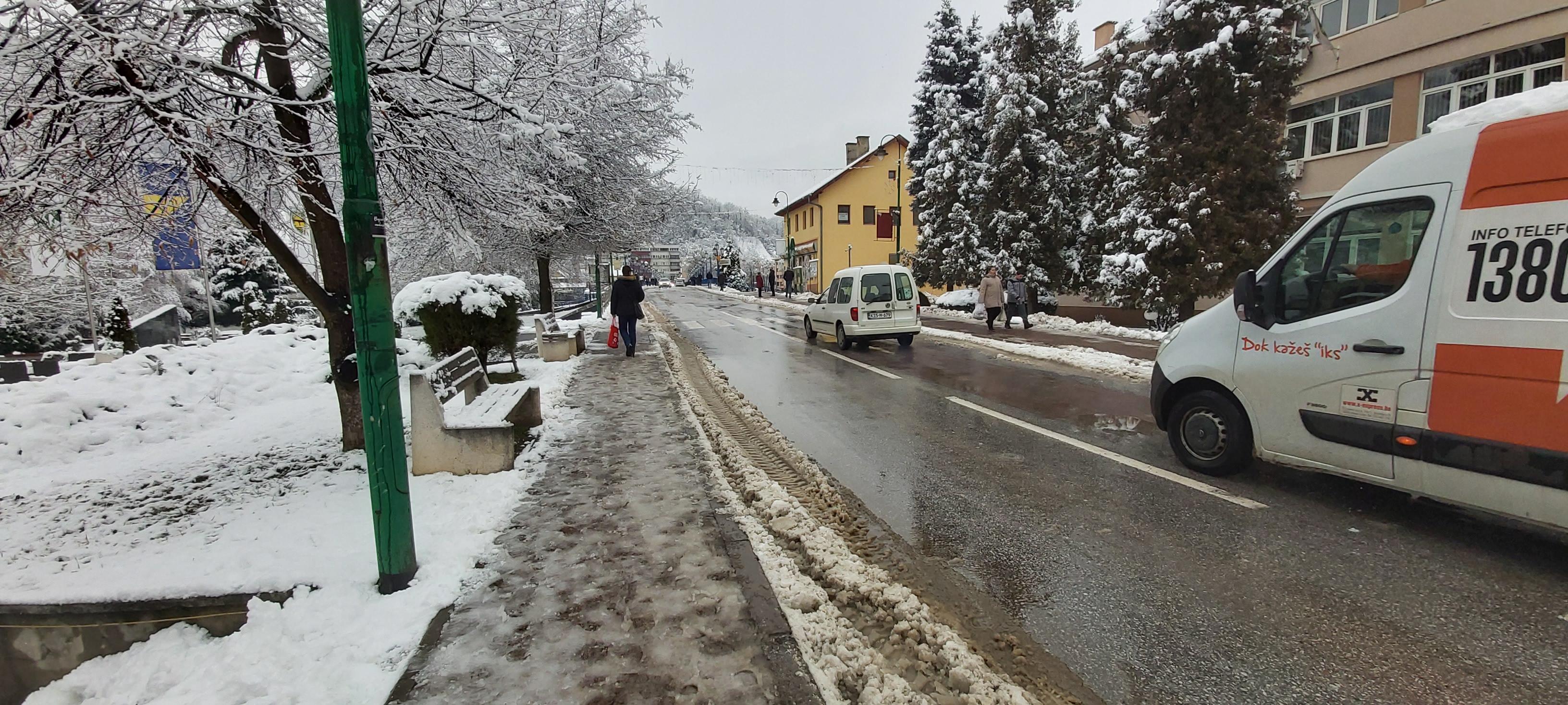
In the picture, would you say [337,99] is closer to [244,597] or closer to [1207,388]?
[244,597]

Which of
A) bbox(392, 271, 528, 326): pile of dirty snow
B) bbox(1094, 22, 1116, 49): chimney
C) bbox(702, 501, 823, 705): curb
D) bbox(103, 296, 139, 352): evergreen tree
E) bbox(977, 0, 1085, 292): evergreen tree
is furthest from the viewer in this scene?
bbox(1094, 22, 1116, 49): chimney

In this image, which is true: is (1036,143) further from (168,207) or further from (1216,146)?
(168,207)

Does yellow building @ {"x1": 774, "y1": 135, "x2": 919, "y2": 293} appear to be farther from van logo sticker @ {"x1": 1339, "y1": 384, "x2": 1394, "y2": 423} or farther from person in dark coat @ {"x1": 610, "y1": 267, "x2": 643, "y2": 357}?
van logo sticker @ {"x1": 1339, "y1": 384, "x2": 1394, "y2": 423}

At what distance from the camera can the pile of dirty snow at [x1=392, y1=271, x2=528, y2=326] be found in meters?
10.1

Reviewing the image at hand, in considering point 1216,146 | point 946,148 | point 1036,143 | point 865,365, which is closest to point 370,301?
point 865,365

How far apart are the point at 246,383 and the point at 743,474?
28.4 feet

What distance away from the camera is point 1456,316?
3.89 meters

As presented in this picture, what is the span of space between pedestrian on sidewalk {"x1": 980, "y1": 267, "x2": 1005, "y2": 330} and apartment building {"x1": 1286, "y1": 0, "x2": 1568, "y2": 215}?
7536 mm

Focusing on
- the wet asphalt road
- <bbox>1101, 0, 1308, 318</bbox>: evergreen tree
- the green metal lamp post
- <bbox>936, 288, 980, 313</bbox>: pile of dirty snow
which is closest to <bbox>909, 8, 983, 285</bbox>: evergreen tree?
<bbox>936, 288, 980, 313</bbox>: pile of dirty snow

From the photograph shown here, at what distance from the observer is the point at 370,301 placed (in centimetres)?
334

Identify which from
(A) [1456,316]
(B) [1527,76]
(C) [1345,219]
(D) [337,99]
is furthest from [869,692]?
(B) [1527,76]

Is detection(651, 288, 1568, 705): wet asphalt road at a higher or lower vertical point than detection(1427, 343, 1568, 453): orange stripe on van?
Answer: lower

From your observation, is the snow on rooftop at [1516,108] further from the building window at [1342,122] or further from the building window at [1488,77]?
the building window at [1342,122]

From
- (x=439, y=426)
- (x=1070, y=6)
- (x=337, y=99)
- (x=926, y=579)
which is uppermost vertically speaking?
(x=1070, y=6)
